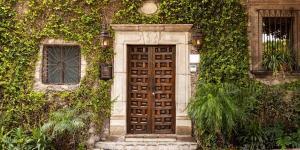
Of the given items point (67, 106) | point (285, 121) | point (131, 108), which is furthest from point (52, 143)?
point (285, 121)

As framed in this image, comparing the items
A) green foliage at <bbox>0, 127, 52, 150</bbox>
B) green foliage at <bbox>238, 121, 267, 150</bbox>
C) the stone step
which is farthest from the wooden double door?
green foliage at <bbox>0, 127, 52, 150</bbox>

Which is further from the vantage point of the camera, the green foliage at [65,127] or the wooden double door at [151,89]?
the wooden double door at [151,89]

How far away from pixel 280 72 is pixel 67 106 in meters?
5.03

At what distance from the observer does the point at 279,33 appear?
9758 mm

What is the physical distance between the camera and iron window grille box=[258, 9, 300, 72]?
9625 mm

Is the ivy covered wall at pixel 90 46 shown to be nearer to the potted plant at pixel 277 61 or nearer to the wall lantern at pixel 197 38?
the wall lantern at pixel 197 38

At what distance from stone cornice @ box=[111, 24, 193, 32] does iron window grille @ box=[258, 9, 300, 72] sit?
5.77 ft

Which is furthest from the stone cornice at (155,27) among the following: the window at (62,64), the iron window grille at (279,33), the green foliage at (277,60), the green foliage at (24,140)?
the green foliage at (24,140)

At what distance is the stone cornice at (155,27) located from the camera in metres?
9.47

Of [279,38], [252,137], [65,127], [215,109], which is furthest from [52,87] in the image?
[279,38]

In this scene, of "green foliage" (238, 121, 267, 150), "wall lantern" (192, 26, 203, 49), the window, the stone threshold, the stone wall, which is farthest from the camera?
the window

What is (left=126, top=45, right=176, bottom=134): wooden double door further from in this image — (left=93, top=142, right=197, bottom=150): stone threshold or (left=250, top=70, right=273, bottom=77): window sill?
(left=250, top=70, right=273, bottom=77): window sill

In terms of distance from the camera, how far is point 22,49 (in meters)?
9.55

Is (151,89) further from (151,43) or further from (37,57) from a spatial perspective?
(37,57)
